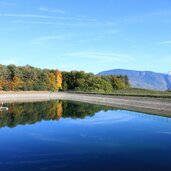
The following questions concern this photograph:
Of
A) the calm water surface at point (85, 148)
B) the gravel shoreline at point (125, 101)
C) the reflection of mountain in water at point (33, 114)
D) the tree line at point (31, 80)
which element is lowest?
the reflection of mountain in water at point (33, 114)

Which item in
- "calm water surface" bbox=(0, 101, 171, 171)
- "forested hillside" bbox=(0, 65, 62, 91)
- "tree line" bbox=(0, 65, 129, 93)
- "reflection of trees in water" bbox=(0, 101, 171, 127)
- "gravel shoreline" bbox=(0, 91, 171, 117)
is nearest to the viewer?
"calm water surface" bbox=(0, 101, 171, 171)

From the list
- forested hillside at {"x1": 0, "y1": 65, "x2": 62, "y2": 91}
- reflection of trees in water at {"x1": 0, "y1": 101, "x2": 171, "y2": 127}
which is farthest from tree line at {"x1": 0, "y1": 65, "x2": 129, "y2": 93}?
reflection of trees in water at {"x1": 0, "y1": 101, "x2": 171, "y2": 127}

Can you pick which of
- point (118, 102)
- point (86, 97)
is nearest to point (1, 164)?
point (118, 102)

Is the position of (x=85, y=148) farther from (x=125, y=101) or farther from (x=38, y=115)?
(x=125, y=101)

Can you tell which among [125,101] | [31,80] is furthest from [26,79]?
[125,101]

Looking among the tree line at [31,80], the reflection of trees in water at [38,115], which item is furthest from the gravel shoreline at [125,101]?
the tree line at [31,80]

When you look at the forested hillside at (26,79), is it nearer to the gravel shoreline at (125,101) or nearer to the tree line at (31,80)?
the tree line at (31,80)

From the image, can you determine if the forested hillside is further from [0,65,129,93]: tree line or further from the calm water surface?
the calm water surface

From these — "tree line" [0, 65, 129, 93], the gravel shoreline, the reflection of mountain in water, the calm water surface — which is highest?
"tree line" [0, 65, 129, 93]

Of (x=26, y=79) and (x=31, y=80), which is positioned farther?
(x=31, y=80)

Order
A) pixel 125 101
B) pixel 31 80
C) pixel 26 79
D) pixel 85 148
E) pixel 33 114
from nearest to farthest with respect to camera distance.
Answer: pixel 85 148 → pixel 33 114 → pixel 125 101 → pixel 26 79 → pixel 31 80

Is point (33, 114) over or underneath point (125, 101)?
underneath

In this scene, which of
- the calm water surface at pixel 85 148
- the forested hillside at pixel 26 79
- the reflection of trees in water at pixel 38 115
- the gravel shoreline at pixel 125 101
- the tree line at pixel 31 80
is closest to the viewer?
the calm water surface at pixel 85 148

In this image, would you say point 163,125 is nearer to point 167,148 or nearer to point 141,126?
point 141,126
